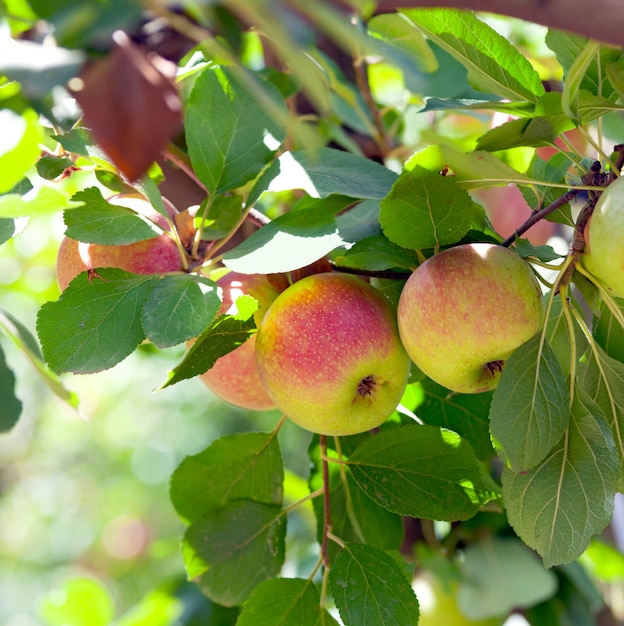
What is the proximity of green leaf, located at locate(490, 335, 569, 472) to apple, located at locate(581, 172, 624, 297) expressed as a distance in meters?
0.08

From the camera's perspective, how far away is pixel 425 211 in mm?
694

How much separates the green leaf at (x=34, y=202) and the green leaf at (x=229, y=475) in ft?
1.38

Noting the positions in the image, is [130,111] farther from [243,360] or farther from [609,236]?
[243,360]

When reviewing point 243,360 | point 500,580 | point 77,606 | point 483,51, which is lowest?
point 77,606

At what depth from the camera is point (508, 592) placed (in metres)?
1.31

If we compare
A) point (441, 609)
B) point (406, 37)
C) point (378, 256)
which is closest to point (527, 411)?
point (378, 256)

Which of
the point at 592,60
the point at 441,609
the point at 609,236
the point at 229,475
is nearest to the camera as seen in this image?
the point at 609,236

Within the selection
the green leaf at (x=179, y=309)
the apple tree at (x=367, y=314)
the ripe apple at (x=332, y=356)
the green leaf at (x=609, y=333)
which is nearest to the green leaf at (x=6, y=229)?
the apple tree at (x=367, y=314)

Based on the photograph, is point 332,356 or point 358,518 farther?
point 358,518

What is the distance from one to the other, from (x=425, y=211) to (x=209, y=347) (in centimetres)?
22

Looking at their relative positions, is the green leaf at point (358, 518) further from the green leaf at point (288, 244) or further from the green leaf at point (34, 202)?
the green leaf at point (34, 202)

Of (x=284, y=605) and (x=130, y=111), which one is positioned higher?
(x=130, y=111)

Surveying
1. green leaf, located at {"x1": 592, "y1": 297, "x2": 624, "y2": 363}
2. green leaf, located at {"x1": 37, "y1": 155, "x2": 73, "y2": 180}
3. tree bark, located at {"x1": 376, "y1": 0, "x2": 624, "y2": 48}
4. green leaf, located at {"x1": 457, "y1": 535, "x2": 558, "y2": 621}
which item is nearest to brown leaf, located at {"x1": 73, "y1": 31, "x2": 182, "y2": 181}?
tree bark, located at {"x1": 376, "y1": 0, "x2": 624, "y2": 48}

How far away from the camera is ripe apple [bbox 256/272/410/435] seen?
743 millimetres
